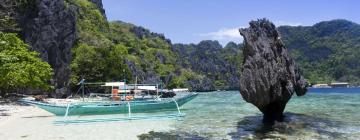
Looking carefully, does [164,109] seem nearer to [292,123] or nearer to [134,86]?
[134,86]

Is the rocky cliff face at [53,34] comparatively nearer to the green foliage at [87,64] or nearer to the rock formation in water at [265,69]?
the green foliage at [87,64]

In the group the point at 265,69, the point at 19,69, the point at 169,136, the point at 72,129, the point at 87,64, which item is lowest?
the point at 169,136

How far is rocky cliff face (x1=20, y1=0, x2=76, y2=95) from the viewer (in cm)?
5531

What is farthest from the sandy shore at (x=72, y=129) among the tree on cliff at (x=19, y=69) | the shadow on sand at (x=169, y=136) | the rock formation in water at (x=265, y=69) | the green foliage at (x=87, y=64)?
the green foliage at (x=87, y=64)

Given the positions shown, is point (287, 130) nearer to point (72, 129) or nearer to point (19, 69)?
point (72, 129)

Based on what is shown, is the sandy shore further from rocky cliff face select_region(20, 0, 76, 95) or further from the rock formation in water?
rocky cliff face select_region(20, 0, 76, 95)

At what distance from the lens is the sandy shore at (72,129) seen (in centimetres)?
2033

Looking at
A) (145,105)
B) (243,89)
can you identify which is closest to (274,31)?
(243,89)

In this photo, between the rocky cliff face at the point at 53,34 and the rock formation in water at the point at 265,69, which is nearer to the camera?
the rock formation in water at the point at 265,69

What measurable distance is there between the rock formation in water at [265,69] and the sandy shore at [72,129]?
5482 mm

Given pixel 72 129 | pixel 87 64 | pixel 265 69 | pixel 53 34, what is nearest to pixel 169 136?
pixel 265 69

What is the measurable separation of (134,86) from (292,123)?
727 inches

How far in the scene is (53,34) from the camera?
58.4 meters

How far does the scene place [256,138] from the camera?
1961 cm
